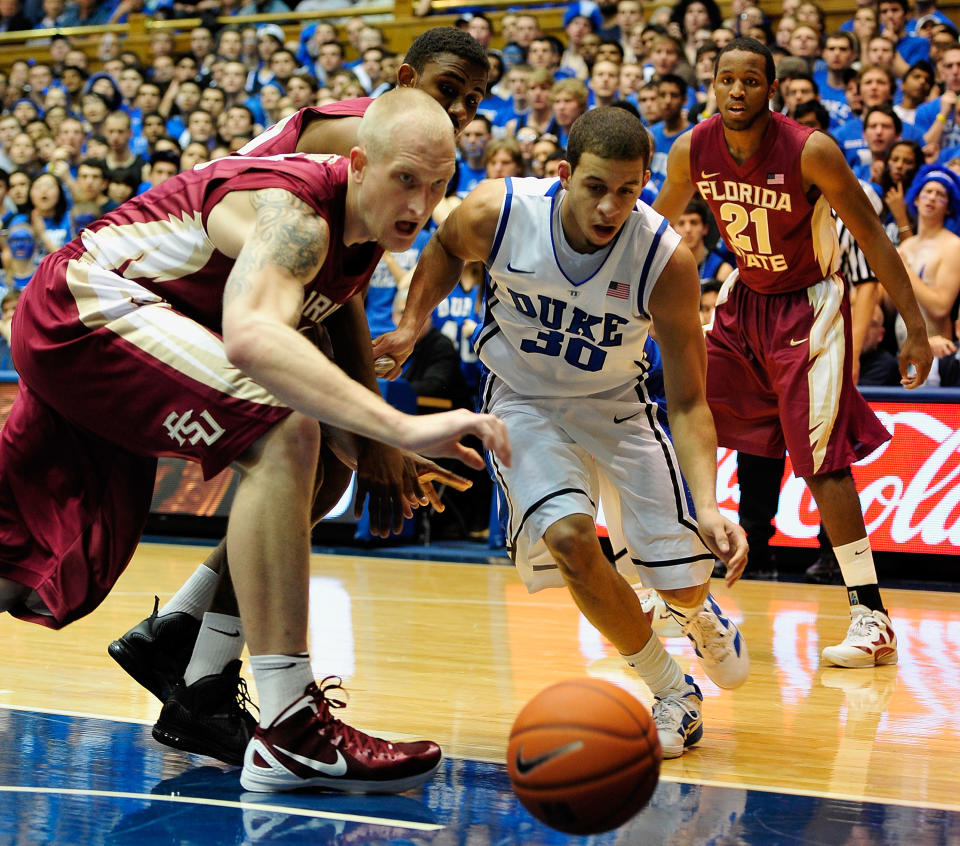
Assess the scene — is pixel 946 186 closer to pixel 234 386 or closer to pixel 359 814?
pixel 234 386

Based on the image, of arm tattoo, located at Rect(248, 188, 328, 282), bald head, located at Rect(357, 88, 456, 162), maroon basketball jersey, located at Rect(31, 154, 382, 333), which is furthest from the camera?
maroon basketball jersey, located at Rect(31, 154, 382, 333)

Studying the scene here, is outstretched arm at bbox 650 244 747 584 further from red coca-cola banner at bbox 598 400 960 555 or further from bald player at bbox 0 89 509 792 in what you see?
red coca-cola banner at bbox 598 400 960 555

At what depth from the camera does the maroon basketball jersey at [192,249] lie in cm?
293

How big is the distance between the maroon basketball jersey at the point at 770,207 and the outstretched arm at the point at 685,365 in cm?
167

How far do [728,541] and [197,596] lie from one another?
1482 mm

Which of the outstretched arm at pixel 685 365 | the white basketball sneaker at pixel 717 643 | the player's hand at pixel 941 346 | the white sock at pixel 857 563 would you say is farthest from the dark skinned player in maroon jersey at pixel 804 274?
the player's hand at pixel 941 346

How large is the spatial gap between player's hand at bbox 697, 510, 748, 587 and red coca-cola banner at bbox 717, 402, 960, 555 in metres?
3.73

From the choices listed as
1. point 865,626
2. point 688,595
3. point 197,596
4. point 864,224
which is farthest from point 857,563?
point 197,596

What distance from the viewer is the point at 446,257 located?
12.4 feet

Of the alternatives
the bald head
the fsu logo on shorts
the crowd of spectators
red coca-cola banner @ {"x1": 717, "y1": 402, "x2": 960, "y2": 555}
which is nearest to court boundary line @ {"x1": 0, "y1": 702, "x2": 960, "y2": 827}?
the fsu logo on shorts

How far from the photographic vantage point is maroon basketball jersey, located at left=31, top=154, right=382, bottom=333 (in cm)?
293

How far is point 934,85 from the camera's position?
30.1ft

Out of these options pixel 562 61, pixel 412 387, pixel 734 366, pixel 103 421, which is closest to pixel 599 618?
pixel 103 421

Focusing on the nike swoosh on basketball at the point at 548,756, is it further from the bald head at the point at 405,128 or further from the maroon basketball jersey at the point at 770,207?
the maroon basketball jersey at the point at 770,207
